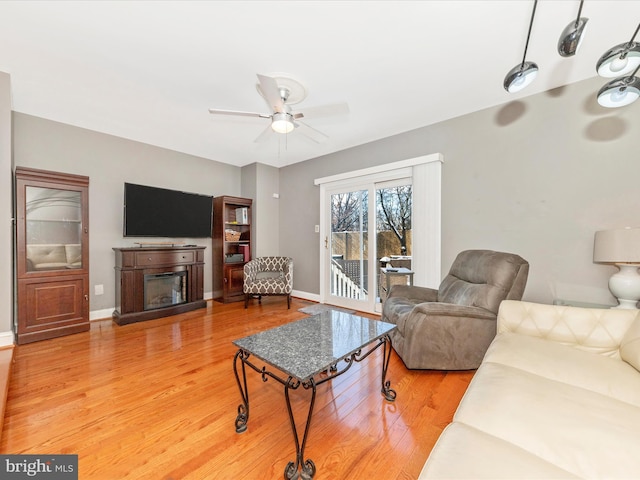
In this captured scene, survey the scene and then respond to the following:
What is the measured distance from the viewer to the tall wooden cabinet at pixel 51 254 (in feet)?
8.72

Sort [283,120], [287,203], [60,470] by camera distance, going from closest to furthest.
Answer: [60,470], [283,120], [287,203]

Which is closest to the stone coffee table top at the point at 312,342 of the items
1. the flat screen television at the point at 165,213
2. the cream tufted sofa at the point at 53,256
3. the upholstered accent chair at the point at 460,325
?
the upholstered accent chair at the point at 460,325

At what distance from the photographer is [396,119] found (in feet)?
10.3

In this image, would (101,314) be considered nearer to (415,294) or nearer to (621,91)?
(415,294)

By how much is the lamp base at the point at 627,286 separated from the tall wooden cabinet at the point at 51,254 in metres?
5.07

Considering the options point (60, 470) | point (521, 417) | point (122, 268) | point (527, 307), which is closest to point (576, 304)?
point (527, 307)

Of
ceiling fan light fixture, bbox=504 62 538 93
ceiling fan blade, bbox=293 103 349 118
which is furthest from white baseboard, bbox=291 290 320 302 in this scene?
ceiling fan light fixture, bbox=504 62 538 93

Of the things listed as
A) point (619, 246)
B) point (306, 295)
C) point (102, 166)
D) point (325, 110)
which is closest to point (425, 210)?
point (619, 246)

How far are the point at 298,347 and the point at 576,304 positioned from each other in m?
2.49

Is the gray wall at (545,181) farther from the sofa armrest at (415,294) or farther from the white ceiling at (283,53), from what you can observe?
the sofa armrest at (415,294)

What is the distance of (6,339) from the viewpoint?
244 centimetres

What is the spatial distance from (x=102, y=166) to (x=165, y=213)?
36.7 inches

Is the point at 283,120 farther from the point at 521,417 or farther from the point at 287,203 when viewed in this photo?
the point at 287,203

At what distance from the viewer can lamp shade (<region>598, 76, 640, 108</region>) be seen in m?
1.55
